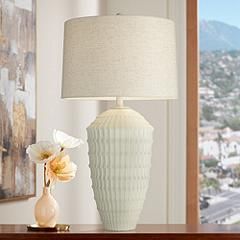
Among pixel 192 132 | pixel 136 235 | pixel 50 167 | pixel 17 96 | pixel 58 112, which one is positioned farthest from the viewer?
pixel 192 132

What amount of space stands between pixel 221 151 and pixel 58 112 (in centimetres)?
122

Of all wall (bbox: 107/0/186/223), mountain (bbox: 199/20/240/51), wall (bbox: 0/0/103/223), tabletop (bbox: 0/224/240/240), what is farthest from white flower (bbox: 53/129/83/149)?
mountain (bbox: 199/20/240/51)

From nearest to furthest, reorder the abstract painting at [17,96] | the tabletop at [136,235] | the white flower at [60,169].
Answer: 1. the tabletop at [136,235]
2. the white flower at [60,169]
3. the abstract painting at [17,96]

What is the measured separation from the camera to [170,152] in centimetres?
462

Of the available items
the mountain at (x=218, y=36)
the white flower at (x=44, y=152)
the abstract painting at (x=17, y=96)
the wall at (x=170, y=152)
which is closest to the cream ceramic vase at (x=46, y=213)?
the white flower at (x=44, y=152)

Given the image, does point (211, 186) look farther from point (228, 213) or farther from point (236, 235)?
point (236, 235)

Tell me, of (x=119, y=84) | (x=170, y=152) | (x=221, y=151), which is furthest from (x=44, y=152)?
(x=221, y=151)

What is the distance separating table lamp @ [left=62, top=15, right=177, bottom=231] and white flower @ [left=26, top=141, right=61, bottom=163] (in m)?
0.13

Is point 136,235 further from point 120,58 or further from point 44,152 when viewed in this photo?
point 120,58

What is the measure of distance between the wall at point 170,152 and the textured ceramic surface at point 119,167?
2.15m

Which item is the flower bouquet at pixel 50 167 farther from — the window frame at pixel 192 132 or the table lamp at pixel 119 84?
the window frame at pixel 192 132

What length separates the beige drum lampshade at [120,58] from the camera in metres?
2.38

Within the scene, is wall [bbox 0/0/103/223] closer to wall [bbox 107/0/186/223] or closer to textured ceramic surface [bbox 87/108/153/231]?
wall [bbox 107/0/186/223]

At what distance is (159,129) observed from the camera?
4.64 m
